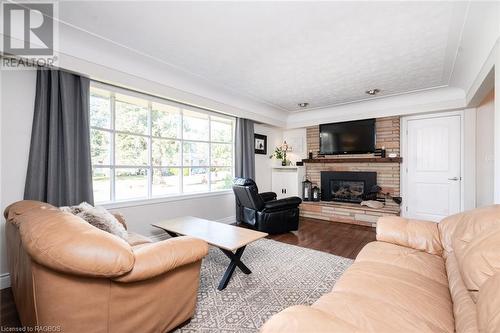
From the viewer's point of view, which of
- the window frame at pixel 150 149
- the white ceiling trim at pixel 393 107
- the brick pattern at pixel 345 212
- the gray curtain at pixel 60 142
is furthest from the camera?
the brick pattern at pixel 345 212

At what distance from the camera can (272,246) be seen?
10.6 ft

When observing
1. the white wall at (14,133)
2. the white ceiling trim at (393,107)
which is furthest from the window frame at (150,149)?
the white ceiling trim at (393,107)

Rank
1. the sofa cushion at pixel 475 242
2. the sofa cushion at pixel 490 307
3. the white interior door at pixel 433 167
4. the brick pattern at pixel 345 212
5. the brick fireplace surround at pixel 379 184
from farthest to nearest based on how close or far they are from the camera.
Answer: the brick fireplace surround at pixel 379 184, the brick pattern at pixel 345 212, the white interior door at pixel 433 167, the sofa cushion at pixel 475 242, the sofa cushion at pixel 490 307

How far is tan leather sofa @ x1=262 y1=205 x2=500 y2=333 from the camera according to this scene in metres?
0.87

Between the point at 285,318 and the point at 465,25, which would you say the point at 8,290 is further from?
the point at 465,25

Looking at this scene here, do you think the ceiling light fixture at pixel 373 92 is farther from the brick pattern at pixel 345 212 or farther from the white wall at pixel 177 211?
the white wall at pixel 177 211

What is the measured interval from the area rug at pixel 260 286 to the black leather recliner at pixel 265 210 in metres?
0.56

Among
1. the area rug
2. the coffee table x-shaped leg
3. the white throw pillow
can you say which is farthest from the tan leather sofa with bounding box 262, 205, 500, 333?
the white throw pillow

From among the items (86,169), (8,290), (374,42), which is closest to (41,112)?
(86,169)

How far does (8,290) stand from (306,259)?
3.00 meters

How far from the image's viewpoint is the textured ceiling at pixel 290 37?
1924mm

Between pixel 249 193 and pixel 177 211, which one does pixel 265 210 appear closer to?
pixel 249 193

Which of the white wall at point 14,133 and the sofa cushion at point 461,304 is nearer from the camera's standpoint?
the sofa cushion at point 461,304

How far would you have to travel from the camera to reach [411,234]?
6.23 ft
